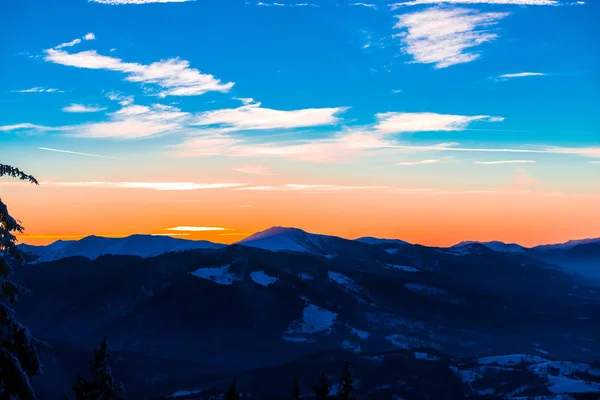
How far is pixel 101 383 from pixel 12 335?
1583 centimetres

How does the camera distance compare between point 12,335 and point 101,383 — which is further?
point 101,383

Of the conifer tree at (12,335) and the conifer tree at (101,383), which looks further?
the conifer tree at (101,383)

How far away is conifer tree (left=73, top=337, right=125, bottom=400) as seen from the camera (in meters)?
37.4

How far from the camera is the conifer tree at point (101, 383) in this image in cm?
3738

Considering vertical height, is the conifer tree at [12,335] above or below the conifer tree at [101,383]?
above

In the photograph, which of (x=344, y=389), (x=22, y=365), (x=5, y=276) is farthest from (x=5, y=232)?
(x=344, y=389)

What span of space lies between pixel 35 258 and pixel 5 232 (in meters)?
1.87

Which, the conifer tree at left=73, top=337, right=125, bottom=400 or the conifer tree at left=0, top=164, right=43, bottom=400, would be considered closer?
the conifer tree at left=0, top=164, right=43, bottom=400

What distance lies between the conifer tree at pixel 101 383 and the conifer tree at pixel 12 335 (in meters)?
14.4

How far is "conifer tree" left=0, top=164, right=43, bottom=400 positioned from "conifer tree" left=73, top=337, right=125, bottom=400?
47.4 ft

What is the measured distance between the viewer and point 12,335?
2270 cm

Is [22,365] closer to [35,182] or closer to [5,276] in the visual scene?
[5,276]

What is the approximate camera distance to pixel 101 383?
37.5 metres

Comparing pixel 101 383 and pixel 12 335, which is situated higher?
pixel 12 335
